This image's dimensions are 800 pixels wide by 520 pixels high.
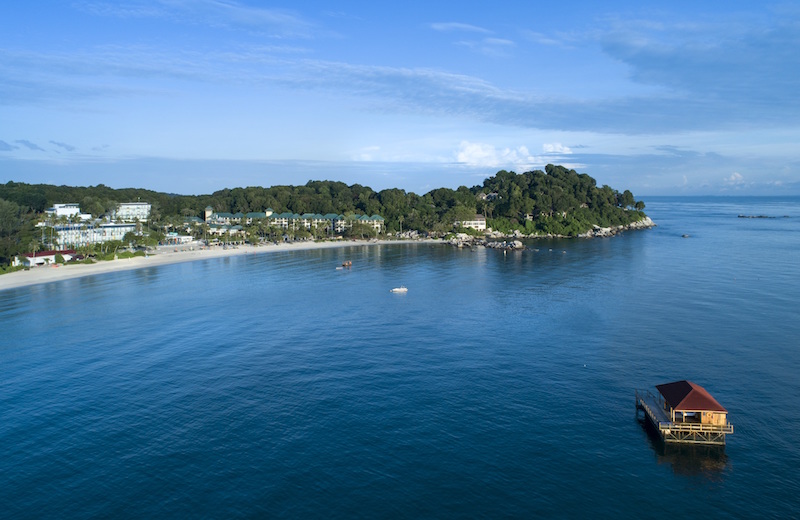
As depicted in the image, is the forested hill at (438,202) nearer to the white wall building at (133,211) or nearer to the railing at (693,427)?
the white wall building at (133,211)

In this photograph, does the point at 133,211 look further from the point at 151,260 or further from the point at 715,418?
the point at 715,418

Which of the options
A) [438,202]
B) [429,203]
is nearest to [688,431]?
[429,203]

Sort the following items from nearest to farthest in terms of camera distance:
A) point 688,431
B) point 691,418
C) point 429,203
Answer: point 688,431 < point 691,418 < point 429,203

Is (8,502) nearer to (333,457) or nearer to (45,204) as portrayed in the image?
A: (333,457)

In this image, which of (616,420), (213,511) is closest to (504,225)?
(616,420)

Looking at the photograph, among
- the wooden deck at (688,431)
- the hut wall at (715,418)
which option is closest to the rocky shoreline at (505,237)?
the wooden deck at (688,431)

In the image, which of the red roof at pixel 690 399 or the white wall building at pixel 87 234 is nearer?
the red roof at pixel 690 399
